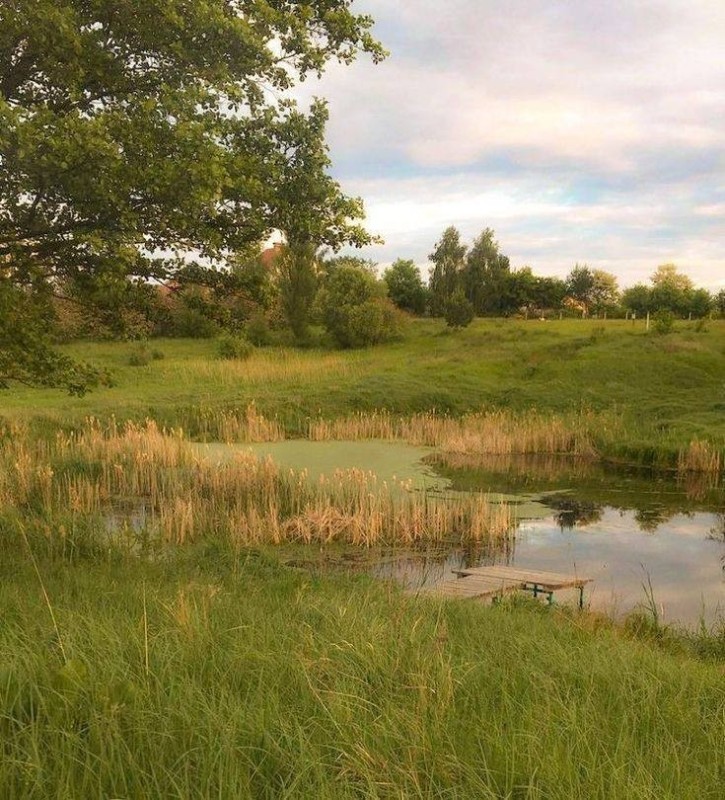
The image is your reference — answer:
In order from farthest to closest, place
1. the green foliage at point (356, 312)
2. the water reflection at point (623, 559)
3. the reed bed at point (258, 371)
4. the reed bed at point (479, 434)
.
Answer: the green foliage at point (356, 312)
the reed bed at point (258, 371)
the reed bed at point (479, 434)
the water reflection at point (623, 559)

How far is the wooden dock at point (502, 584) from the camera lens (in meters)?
8.07

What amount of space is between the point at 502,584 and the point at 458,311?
3146cm

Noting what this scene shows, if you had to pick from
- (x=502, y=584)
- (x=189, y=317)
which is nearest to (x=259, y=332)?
(x=189, y=317)

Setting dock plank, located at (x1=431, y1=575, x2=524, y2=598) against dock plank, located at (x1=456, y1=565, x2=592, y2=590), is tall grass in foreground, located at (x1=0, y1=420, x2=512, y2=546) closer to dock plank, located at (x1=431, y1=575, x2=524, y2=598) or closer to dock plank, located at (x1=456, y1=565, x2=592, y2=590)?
dock plank, located at (x1=456, y1=565, x2=592, y2=590)

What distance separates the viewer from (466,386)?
26.5m

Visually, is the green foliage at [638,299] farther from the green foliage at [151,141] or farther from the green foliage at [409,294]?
the green foliage at [151,141]

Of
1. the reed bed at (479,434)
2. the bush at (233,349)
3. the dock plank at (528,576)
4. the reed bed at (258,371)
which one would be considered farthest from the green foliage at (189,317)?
the bush at (233,349)

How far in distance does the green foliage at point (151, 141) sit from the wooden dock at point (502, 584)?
3331mm

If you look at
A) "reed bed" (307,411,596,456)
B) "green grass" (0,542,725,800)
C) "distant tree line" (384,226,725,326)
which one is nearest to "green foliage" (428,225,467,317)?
"distant tree line" (384,226,725,326)

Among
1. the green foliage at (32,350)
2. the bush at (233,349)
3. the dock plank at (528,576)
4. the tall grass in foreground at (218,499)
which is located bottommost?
the dock plank at (528,576)

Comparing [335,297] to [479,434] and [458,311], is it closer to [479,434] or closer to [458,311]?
[458,311]

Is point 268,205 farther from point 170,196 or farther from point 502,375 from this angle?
point 502,375

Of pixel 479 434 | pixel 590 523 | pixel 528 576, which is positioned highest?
pixel 479 434

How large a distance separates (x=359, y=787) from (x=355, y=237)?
5409mm
